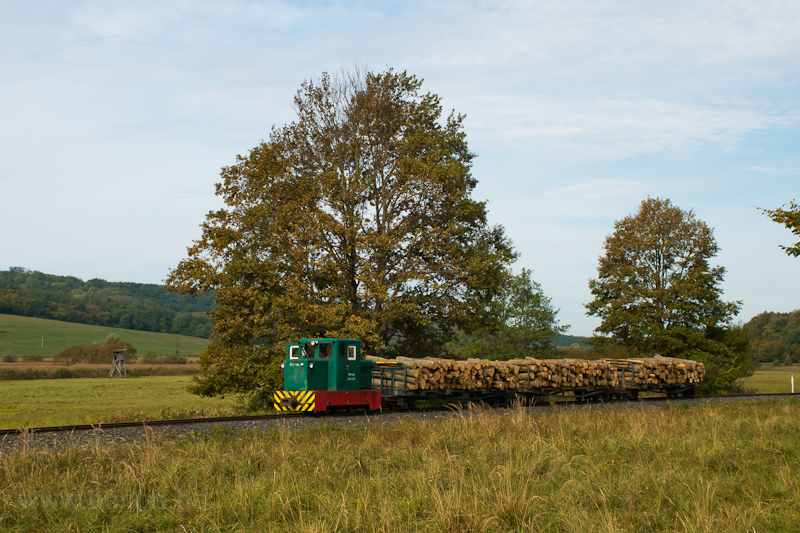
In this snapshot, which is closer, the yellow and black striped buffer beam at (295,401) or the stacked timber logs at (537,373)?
the yellow and black striped buffer beam at (295,401)

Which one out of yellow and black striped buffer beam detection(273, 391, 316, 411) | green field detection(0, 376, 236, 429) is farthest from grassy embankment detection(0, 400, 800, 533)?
green field detection(0, 376, 236, 429)

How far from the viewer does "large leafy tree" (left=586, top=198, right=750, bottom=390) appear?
3978 centimetres

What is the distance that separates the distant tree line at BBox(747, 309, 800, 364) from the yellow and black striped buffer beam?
99.7 metres

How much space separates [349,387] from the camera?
1886 centimetres

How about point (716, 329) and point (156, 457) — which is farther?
point (716, 329)

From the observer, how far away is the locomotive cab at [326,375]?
17688 millimetres

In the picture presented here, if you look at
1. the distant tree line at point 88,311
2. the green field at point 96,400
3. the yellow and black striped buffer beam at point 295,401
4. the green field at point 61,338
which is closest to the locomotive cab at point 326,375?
the yellow and black striped buffer beam at point 295,401

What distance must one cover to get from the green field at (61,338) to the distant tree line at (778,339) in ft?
348

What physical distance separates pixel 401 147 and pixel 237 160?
323 inches

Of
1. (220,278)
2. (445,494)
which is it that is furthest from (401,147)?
(445,494)

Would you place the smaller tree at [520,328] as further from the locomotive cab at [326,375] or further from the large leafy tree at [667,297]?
the locomotive cab at [326,375]

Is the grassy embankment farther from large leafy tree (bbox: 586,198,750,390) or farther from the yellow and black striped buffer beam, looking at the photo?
large leafy tree (bbox: 586,198,750,390)

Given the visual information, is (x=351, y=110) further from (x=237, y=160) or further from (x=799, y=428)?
(x=799, y=428)

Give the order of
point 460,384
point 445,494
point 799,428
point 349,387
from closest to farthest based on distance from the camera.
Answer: point 445,494 → point 799,428 → point 349,387 → point 460,384
